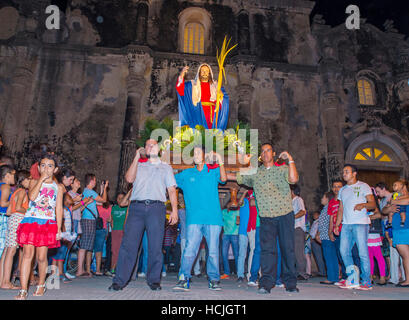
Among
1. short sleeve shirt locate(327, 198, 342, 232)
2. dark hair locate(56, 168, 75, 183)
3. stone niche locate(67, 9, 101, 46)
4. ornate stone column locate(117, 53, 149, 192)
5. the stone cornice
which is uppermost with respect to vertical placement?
stone niche locate(67, 9, 101, 46)

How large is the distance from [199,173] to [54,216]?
87.5 inches

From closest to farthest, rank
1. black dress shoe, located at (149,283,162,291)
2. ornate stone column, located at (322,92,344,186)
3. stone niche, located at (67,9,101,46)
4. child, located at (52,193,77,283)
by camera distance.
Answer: black dress shoe, located at (149,283,162,291)
child, located at (52,193,77,283)
ornate stone column, located at (322,92,344,186)
stone niche, located at (67,9,101,46)

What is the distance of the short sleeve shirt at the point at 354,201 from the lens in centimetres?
593

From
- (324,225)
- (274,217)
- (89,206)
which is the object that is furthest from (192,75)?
(274,217)

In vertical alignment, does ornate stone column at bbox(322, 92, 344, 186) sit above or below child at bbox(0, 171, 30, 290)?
above

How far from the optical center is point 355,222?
5922mm

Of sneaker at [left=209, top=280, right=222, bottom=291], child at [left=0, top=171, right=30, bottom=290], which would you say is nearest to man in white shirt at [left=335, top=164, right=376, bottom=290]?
sneaker at [left=209, top=280, right=222, bottom=291]

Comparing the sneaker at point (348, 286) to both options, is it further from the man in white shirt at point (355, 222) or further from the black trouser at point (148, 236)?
the black trouser at point (148, 236)

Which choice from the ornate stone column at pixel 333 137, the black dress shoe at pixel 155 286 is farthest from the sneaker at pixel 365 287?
the ornate stone column at pixel 333 137

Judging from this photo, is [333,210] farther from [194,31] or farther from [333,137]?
[194,31]

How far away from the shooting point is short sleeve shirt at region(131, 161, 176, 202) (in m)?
4.93

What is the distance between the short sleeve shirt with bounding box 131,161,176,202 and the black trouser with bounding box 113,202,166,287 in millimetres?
137

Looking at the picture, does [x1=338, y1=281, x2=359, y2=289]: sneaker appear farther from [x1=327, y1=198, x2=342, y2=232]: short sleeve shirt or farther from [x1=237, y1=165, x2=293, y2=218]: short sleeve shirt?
[x1=237, y1=165, x2=293, y2=218]: short sleeve shirt

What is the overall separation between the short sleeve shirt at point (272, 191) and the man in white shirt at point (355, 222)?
150 centimetres
